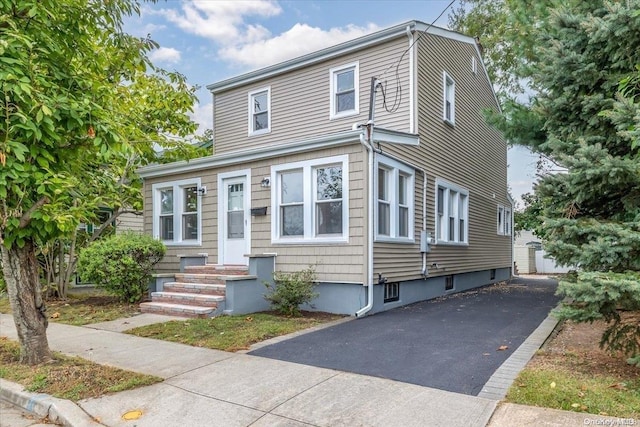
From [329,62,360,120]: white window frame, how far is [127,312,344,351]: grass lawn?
5.50 m

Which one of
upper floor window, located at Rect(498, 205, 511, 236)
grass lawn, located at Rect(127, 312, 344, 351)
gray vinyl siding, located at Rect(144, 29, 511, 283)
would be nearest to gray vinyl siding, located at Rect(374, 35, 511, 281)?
gray vinyl siding, located at Rect(144, 29, 511, 283)

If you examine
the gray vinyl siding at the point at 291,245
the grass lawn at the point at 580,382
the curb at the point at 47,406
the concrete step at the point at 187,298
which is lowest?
the curb at the point at 47,406

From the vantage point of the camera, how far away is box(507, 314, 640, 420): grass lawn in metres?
3.68

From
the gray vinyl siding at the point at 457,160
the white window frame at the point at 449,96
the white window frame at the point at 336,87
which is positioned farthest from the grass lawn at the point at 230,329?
the white window frame at the point at 449,96

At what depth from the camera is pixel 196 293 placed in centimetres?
908

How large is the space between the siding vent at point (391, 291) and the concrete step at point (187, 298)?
3.38m

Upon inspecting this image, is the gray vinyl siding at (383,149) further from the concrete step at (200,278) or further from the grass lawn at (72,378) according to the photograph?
the grass lawn at (72,378)

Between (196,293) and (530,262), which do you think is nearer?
(196,293)

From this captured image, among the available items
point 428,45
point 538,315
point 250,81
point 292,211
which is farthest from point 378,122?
point 538,315

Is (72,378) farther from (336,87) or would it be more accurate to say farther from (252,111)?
(252,111)

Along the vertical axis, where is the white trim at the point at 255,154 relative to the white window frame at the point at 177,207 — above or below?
above

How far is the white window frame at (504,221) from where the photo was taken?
17.5 metres

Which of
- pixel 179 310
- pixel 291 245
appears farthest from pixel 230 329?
pixel 291 245

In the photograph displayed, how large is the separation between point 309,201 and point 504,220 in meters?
12.2
